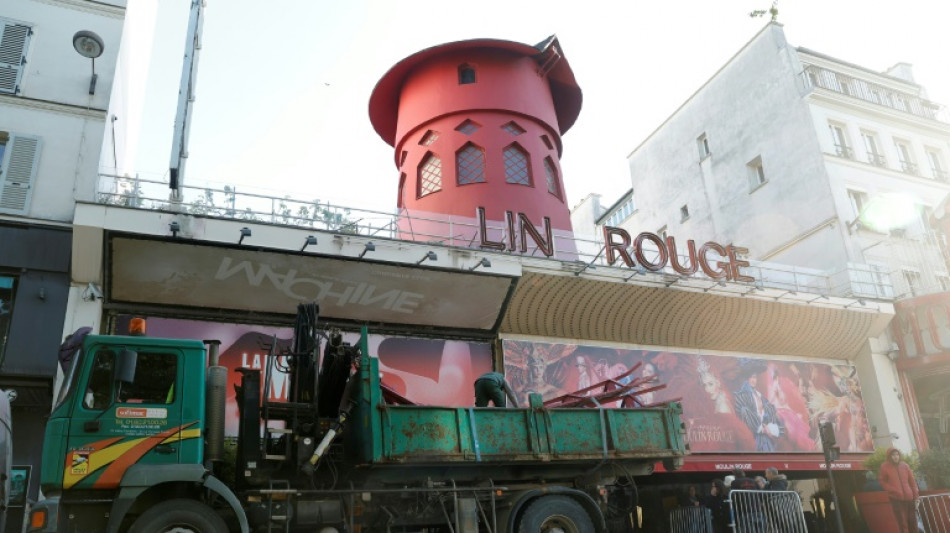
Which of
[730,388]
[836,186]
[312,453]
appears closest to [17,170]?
[312,453]

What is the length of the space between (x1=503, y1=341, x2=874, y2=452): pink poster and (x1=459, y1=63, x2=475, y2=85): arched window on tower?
9983mm

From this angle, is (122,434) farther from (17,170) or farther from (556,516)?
(17,170)

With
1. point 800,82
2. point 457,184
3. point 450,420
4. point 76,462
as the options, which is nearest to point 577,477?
point 450,420

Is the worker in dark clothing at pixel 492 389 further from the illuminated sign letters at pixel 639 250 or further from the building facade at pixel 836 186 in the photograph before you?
the building facade at pixel 836 186

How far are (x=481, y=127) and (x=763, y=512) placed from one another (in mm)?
14263

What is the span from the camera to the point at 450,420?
9.80m

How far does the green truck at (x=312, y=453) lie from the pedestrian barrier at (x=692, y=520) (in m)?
3.48

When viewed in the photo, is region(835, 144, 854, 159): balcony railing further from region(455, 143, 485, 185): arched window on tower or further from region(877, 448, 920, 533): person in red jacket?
region(877, 448, 920, 533): person in red jacket

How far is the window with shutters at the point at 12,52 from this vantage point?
15.8 meters

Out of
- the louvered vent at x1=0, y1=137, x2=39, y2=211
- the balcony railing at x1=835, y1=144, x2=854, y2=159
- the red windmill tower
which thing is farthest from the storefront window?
the balcony railing at x1=835, y1=144, x2=854, y2=159

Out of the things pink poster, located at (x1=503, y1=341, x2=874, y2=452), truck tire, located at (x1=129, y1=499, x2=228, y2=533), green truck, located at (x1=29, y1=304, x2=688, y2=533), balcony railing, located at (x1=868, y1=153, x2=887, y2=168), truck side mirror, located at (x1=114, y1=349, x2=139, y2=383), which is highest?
balcony railing, located at (x1=868, y1=153, x2=887, y2=168)

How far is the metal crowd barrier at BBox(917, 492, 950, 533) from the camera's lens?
15.7 meters

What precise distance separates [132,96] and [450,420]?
52.7ft

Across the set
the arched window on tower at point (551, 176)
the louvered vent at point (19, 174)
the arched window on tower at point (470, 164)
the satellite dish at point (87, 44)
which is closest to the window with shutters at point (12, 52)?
the satellite dish at point (87, 44)
